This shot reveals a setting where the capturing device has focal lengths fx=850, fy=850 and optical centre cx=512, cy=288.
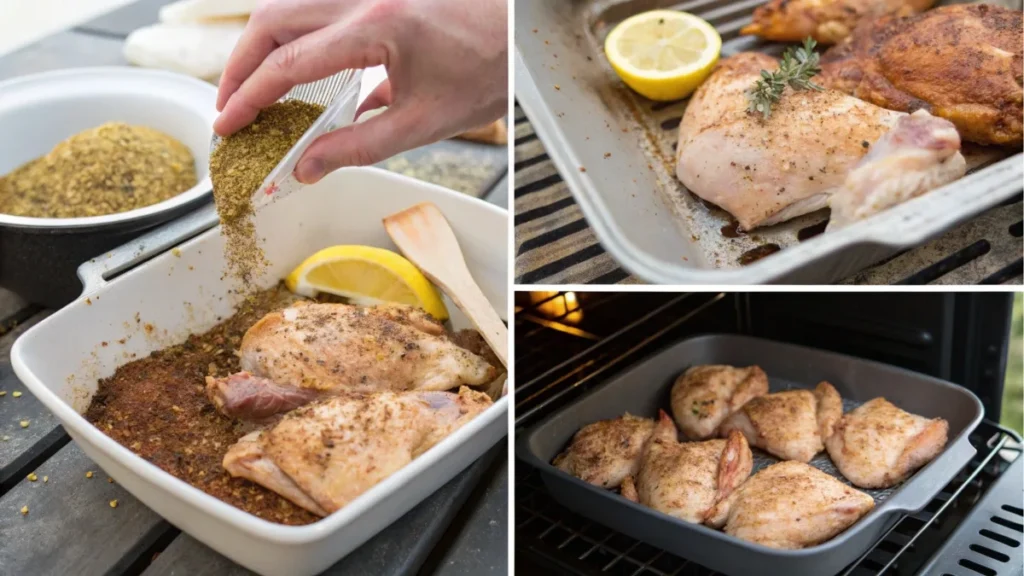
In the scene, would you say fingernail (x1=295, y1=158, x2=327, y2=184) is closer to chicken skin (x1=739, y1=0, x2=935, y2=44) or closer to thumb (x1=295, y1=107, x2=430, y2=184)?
thumb (x1=295, y1=107, x2=430, y2=184)

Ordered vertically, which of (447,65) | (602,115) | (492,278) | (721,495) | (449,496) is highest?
(447,65)

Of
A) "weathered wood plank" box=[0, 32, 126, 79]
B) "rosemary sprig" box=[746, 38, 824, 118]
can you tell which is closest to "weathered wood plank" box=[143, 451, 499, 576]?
"rosemary sprig" box=[746, 38, 824, 118]

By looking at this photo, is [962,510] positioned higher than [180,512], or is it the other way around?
[180,512]

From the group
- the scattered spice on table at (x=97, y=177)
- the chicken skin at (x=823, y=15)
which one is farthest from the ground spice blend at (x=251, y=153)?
the chicken skin at (x=823, y=15)

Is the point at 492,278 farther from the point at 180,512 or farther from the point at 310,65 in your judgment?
the point at 180,512

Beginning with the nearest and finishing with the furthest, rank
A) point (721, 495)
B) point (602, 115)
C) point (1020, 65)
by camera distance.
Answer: point (721, 495)
point (1020, 65)
point (602, 115)

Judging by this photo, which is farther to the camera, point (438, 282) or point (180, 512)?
point (438, 282)

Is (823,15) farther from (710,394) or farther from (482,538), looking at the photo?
(482,538)

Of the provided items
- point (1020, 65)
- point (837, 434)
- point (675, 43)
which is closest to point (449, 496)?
point (837, 434)
